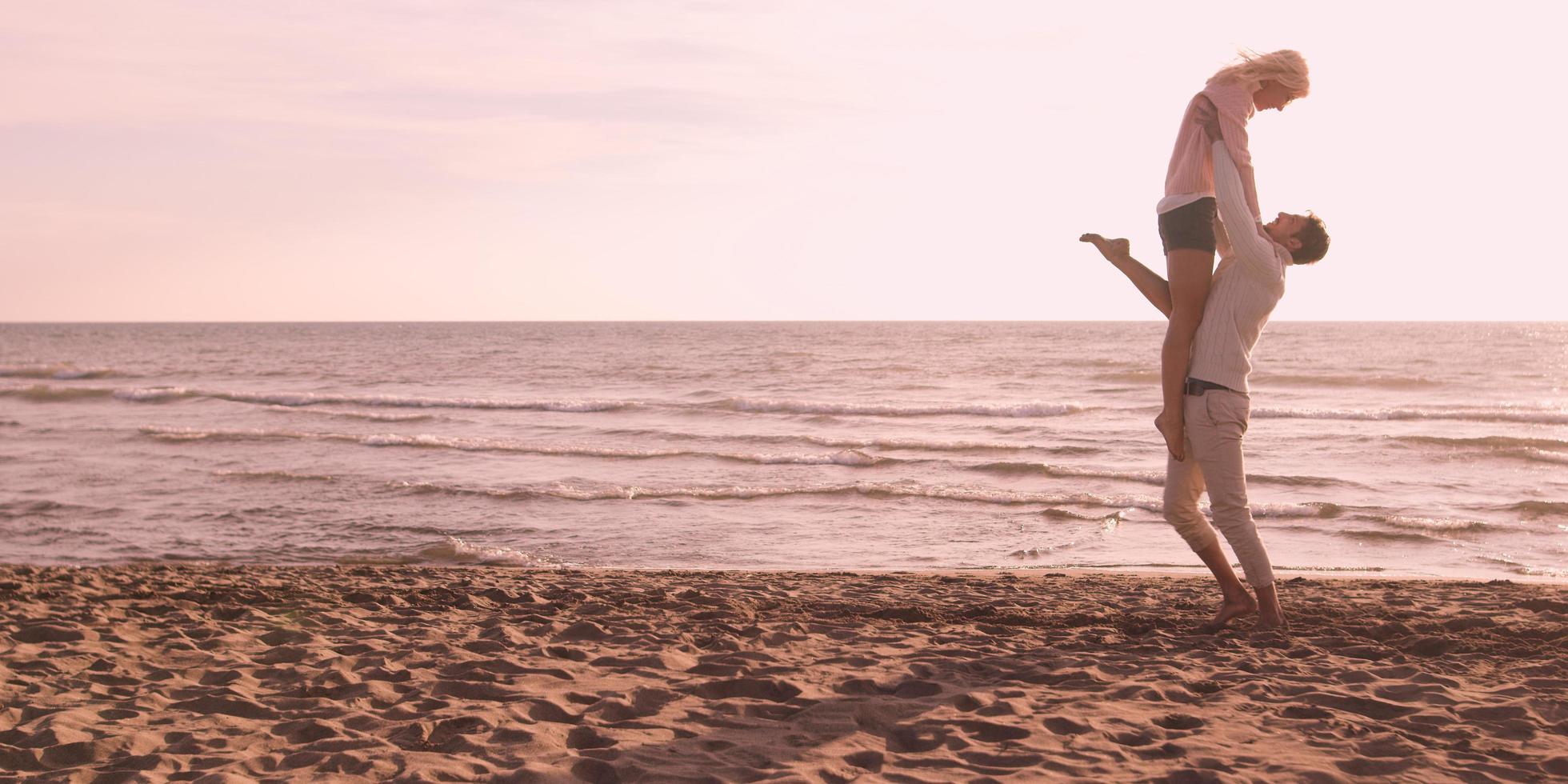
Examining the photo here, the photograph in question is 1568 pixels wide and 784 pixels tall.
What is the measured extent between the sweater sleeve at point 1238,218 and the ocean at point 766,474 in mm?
4555

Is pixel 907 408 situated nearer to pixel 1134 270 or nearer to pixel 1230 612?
pixel 1230 612

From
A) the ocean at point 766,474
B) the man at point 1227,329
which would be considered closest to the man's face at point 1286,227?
the man at point 1227,329

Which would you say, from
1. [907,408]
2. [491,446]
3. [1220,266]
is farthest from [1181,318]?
[907,408]

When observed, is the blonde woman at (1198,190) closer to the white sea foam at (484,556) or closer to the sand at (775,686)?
the sand at (775,686)

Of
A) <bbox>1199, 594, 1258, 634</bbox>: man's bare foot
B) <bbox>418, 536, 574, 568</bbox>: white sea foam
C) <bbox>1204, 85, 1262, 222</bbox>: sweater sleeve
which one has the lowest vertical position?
<bbox>418, 536, 574, 568</bbox>: white sea foam

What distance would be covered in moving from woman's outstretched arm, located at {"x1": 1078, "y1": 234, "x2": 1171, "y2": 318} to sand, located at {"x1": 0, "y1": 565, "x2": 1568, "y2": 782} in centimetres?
152

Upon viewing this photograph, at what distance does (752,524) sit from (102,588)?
539 cm

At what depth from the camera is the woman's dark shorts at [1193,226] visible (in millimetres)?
4258

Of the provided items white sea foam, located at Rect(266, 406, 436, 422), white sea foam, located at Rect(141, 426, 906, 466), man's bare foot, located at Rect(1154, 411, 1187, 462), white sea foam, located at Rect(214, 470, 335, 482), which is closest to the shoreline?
man's bare foot, located at Rect(1154, 411, 1187, 462)

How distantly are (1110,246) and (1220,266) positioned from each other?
0.45 m

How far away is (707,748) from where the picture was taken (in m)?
3.44

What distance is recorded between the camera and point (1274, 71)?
4.17 metres

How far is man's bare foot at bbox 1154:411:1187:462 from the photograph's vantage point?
14.5ft

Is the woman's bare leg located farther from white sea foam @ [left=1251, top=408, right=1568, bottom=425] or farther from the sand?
white sea foam @ [left=1251, top=408, right=1568, bottom=425]
